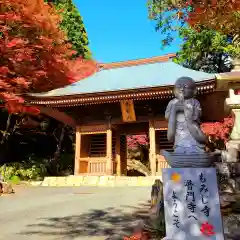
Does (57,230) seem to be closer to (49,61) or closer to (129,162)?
(49,61)

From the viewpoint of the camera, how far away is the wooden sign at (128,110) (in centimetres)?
1378

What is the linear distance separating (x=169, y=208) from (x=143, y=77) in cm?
1236

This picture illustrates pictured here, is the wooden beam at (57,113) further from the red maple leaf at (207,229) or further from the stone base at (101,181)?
the red maple leaf at (207,229)

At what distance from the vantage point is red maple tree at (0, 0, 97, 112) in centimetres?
1320

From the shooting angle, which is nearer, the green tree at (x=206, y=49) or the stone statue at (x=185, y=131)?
the stone statue at (x=185, y=131)

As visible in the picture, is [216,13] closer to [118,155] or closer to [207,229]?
[207,229]

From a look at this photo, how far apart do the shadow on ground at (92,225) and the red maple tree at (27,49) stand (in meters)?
7.96

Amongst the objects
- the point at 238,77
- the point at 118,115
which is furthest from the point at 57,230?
the point at 118,115

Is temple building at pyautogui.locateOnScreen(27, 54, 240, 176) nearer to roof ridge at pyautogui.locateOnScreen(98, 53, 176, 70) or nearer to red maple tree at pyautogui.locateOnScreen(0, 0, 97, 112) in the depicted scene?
red maple tree at pyautogui.locateOnScreen(0, 0, 97, 112)

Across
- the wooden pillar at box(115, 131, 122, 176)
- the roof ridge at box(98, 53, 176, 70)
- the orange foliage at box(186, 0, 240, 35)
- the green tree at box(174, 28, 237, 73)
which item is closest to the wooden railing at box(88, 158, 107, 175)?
the wooden pillar at box(115, 131, 122, 176)

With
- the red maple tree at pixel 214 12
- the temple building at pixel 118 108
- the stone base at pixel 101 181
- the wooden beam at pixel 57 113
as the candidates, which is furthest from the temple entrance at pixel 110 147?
the red maple tree at pixel 214 12

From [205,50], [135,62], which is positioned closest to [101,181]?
[205,50]

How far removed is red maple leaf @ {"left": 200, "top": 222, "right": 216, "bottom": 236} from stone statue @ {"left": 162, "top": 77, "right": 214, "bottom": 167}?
2.23ft

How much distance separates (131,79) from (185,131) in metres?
11.8
